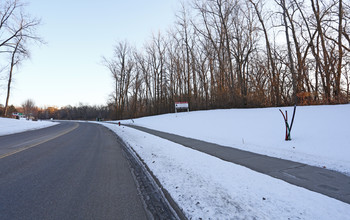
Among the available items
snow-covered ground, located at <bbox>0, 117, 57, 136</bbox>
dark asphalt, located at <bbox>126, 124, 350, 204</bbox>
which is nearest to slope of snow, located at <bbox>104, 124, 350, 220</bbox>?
dark asphalt, located at <bbox>126, 124, 350, 204</bbox>

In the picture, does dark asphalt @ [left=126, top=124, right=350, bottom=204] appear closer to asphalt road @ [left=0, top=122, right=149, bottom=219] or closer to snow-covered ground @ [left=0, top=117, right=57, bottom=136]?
asphalt road @ [left=0, top=122, right=149, bottom=219]

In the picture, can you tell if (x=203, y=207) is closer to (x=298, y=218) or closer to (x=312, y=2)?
(x=298, y=218)

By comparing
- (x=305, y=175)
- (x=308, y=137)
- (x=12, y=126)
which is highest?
(x=12, y=126)

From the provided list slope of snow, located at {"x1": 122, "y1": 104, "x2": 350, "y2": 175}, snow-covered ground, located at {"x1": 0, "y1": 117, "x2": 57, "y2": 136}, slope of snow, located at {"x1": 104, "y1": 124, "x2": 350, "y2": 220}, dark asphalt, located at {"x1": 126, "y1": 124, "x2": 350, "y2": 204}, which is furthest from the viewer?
snow-covered ground, located at {"x1": 0, "y1": 117, "x2": 57, "y2": 136}

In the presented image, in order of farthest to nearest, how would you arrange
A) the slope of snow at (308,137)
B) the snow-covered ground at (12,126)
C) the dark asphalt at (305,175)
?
the snow-covered ground at (12,126) → the slope of snow at (308,137) → the dark asphalt at (305,175)

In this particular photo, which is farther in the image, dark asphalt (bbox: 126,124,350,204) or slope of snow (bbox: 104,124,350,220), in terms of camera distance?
dark asphalt (bbox: 126,124,350,204)

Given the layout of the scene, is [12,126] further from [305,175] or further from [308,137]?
[308,137]

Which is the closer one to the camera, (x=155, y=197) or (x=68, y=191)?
(x=155, y=197)

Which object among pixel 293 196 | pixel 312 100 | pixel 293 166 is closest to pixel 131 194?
pixel 293 196

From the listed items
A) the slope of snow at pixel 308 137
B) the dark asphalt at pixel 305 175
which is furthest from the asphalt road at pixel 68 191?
the slope of snow at pixel 308 137

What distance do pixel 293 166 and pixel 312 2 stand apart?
14.9 metres

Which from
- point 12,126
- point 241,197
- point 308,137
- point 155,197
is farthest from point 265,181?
point 12,126

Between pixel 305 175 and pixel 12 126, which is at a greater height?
pixel 12 126

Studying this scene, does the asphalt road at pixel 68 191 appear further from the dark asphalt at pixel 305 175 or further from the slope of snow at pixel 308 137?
the slope of snow at pixel 308 137
